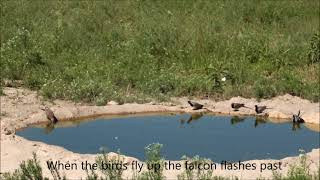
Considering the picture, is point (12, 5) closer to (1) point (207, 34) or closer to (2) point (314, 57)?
(1) point (207, 34)

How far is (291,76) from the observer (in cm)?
1395

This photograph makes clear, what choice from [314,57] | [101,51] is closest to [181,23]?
[101,51]

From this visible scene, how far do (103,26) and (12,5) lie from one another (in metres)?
2.91

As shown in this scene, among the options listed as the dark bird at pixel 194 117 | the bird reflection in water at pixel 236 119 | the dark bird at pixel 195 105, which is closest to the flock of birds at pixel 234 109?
the dark bird at pixel 195 105

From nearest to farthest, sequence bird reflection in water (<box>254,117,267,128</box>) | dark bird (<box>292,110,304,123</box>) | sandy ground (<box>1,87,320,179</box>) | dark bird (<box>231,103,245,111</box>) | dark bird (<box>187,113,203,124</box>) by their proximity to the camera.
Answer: sandy ground (<box>1,87,320,179</box>)
dark bird (<box>292,110,304,123</box>)
bird reflection in water (<box>254,117,267,128</box>)
dark bird (<box>187,113,203,124</box>)
dark bird (<box>231,103,245,111</box>)

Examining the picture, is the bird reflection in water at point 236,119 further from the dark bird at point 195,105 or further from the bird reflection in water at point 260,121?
the dark bird at point 195,105

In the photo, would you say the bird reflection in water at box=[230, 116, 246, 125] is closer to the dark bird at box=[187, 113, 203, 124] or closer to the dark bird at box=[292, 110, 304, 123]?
the dark bird at box=[187, 113, 203, 124]

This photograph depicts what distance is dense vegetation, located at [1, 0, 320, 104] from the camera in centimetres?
1385

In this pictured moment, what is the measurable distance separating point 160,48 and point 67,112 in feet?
14.3

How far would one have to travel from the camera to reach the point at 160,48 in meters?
16.3

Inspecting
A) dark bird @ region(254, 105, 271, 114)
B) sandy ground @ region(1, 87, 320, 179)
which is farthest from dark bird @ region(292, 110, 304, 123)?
dark bird @ region(254, 105, 271, 114)

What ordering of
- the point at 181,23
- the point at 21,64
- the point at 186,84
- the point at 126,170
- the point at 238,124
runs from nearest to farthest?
1. the point at 126,170
2. the point at 238,124
3. the point at 186,84
4. the point at 21,64
5. the point at 181,23

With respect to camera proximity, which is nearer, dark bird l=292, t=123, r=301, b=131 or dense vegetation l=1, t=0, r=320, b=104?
dark bird l=292, t=123, r=301, b=131

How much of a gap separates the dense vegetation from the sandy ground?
13.4 inches
